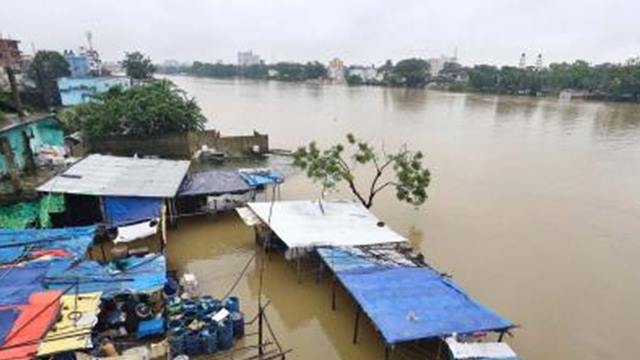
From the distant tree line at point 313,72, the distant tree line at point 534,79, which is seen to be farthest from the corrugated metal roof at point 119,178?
the distant tree line at point 313,72

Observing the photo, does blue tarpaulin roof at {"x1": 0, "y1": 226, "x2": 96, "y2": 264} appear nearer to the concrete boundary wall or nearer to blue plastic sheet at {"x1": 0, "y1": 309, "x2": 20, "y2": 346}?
blue plastic sheet at {"x1": 0, "y1": 309, "x2": 20, "y2": 346}

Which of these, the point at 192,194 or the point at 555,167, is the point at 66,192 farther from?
the point at 555,167

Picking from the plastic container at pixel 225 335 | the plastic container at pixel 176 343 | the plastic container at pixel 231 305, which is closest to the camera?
the plastic container at pixel 176 343

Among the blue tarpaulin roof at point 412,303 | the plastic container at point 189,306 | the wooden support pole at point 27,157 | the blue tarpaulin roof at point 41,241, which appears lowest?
the plastic container at point 189,306

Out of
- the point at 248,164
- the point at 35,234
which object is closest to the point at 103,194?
the point at 35,234

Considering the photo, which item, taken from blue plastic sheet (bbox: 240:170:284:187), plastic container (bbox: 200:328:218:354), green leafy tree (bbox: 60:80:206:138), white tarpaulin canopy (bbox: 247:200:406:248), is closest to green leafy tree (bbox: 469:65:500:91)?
green leafy tree (bbox: 60:80:206:138)

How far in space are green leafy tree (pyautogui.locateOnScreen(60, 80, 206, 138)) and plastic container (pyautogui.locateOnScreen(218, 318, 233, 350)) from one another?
2263 centimetres

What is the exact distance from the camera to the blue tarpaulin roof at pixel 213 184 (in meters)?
19.0

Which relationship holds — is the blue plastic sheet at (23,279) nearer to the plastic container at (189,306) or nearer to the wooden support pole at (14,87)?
the plastic container at (189,306)

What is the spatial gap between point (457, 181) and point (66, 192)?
22.0 m

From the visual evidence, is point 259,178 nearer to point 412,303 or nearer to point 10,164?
point 10,164

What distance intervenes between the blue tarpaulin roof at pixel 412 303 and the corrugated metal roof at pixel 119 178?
330 inches

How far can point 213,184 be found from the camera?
19.9 meters

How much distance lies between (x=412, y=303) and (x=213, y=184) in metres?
11.7
